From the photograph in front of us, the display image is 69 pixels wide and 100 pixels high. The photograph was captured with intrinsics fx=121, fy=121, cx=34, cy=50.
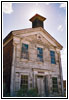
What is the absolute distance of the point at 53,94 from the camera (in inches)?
508

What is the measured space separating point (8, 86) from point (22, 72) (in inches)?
69.6

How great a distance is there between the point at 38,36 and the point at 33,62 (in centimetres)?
334

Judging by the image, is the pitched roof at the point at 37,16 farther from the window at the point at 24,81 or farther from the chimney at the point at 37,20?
the window at the point at 24,81

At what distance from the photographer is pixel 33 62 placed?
12648 mm

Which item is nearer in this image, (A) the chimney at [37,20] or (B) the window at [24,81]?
(B) the window at [24,81]

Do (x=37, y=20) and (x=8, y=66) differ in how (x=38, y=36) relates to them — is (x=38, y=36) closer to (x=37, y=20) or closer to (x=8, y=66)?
(x=37, y=20)

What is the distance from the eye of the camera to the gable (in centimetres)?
1277

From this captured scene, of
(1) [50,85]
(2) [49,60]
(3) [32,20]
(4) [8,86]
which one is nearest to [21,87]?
(4) [8,86]

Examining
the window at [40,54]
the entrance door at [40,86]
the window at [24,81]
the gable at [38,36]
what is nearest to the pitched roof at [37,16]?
the gable at [38,36]

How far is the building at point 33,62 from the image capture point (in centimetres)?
1125

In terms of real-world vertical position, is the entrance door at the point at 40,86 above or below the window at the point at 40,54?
below

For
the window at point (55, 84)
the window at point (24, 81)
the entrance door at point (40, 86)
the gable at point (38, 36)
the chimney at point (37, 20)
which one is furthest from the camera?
the chimney at point (37, 20)

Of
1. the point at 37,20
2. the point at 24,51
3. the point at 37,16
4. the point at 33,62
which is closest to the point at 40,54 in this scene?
the point at 33,62

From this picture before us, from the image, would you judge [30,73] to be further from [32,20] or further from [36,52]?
[32,20]
